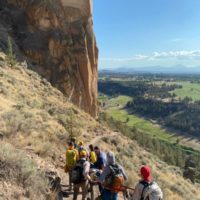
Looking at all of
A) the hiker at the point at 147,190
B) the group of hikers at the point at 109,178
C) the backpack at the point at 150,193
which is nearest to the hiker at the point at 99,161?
the group of hikers at the point at 109,178

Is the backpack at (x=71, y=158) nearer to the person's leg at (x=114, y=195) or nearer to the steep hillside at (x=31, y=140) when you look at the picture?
the steep hillside at (x=31, y=140)

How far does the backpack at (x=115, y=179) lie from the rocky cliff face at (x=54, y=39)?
2771 centimetres

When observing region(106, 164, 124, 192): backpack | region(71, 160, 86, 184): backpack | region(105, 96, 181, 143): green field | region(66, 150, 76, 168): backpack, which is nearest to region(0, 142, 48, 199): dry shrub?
region(71, 160, 86, 184): backpack

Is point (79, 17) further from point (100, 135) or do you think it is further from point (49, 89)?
point (100, 135)

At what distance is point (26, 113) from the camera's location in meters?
17.3

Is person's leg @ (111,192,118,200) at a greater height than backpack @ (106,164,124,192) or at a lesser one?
lesser

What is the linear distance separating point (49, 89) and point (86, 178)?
23.1 m

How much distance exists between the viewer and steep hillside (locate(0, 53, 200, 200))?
771cm

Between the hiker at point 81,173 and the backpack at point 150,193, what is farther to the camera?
the hiker at point 81,173

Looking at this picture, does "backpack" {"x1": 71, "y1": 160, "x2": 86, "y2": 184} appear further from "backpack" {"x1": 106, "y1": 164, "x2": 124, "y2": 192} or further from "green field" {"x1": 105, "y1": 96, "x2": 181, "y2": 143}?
"green field" {"x1": 105, "y1": 96, "x2": 181, "y2": 143}

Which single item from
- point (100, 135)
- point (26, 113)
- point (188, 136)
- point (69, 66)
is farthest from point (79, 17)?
point (188, 136)

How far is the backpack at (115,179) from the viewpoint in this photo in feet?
26.5

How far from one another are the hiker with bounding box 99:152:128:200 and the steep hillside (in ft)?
4.73

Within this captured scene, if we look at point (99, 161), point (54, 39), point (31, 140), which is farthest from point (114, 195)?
point (54, 39)
